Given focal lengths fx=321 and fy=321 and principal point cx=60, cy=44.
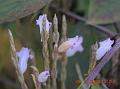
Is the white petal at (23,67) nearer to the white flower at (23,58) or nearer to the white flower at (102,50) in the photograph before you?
the white flower at (23,58)

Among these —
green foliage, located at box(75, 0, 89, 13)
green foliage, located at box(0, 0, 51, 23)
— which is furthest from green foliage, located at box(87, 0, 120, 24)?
green foliage, located at box(75, 0, 89, 13)

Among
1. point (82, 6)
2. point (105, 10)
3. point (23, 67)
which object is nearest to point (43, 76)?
point (23, 67)

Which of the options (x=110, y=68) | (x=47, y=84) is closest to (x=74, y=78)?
(x=110, y=68)

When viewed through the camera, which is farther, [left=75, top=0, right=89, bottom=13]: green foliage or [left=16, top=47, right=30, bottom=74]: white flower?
[left=75, top=0, right=89, bottom=13]: green foliage

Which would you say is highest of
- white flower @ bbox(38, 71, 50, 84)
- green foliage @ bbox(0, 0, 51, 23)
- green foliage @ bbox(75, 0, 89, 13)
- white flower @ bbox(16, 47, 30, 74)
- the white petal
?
green foliage @ bbox(75, 0, 89, 13)

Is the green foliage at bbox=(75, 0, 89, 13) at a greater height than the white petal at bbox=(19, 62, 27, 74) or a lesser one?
greater

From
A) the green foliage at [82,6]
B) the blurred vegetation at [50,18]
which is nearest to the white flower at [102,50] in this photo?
the blurred vegetation at [50,18]

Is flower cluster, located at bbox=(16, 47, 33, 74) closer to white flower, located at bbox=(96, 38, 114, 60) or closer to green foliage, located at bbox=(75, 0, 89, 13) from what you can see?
white flower, located at bbox=(96, 38, 114, 60)

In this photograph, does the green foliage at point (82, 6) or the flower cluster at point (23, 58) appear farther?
the green foliage at point (82, 6)
